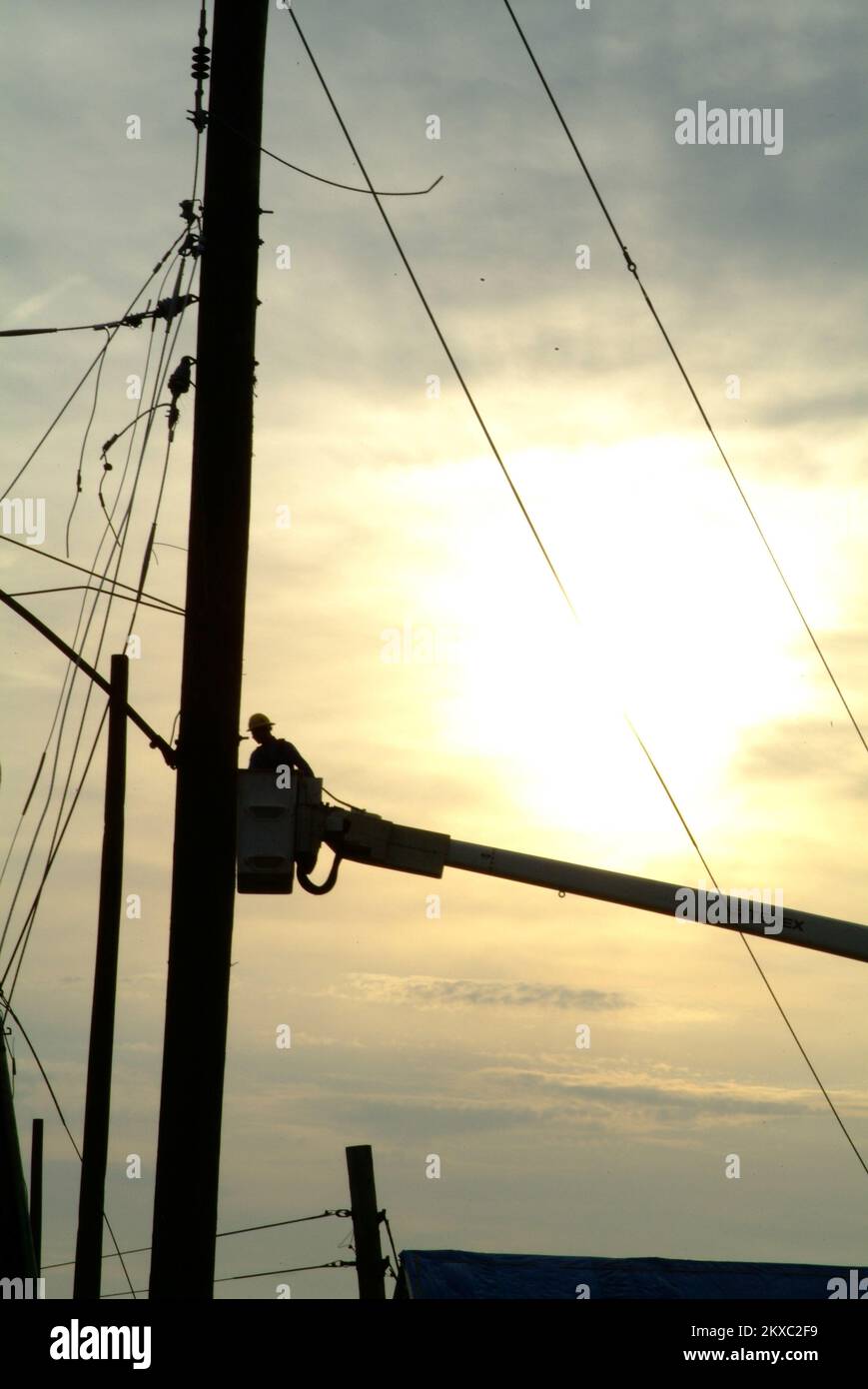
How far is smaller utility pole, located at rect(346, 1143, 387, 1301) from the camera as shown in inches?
715

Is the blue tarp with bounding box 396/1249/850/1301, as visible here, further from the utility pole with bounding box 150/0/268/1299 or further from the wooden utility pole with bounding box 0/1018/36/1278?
the utility pole with bounding box 150/0/268/1299

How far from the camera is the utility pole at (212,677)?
8148 millimetres

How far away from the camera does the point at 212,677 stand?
864 centimetres

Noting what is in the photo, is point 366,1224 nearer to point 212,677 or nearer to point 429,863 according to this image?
point 429,863

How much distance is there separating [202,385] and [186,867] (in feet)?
9.07

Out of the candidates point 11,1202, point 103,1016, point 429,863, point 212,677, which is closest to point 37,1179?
point 103,1016

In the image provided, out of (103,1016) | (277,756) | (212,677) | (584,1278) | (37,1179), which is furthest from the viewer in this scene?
(37,1179)

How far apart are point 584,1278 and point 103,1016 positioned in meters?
6.74

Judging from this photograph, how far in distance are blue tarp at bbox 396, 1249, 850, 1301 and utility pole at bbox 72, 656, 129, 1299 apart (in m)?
3.74

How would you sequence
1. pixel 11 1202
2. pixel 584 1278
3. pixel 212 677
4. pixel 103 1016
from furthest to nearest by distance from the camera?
pixel 584 1278 → pixel 103 1016 → pixel 11 1202 → pixel 212 677

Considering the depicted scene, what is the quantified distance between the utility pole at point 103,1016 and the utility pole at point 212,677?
907 cm

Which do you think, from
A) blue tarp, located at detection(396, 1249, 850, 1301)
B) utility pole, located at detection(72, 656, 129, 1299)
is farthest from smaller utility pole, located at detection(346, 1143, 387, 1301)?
utility pole, located at detection(72, 656, 129, 1299)
